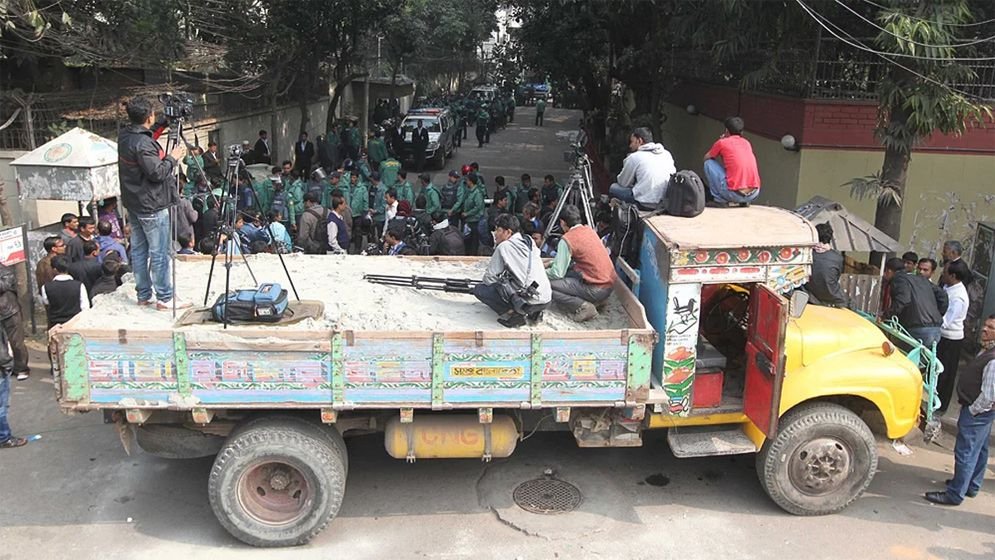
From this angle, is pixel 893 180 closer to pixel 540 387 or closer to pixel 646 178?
pixel 646 178

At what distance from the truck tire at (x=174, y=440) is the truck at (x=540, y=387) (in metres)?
0.01

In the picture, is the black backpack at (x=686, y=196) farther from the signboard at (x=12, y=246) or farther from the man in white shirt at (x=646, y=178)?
the signboard at (x=12, y=246)

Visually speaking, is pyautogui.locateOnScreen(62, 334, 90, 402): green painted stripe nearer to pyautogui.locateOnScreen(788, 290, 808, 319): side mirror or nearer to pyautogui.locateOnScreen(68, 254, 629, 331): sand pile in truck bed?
pyautogui.locateOnScreen(68, 254, 629, 331): sand pile in truck bed

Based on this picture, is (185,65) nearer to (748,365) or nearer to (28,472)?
(28,472)

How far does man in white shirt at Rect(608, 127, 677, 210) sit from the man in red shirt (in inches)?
15.8

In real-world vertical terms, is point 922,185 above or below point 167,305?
above

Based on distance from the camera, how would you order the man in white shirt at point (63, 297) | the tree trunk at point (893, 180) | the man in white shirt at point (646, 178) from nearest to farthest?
the man in white shirt at point (646, 178)
the man in white shirt at point (63, 297)
the tree trunk at point (893, 180)

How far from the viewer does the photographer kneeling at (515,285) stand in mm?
6324

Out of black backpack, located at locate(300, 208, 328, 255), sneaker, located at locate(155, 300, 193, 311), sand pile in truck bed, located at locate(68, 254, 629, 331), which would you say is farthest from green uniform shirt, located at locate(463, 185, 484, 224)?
sneaker, located at locate(155, 300, 193, 311)

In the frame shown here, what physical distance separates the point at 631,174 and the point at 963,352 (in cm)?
582

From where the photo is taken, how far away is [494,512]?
661cm

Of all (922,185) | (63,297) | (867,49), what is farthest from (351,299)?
(922,185)

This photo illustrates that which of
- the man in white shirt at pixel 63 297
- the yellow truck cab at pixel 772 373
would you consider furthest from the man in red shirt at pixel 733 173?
the man in white shirt at pixel 63 297

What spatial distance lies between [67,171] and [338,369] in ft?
24.6
